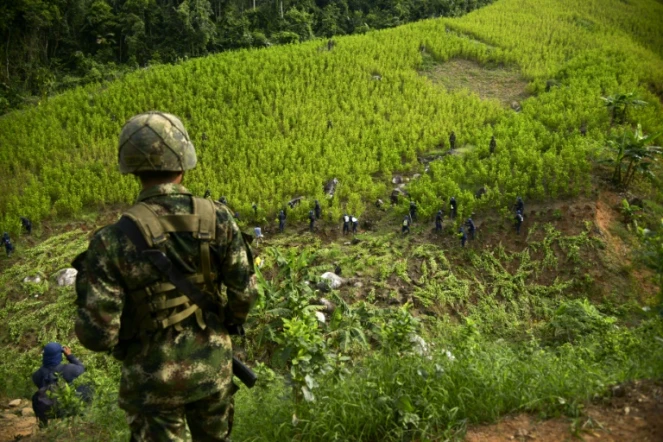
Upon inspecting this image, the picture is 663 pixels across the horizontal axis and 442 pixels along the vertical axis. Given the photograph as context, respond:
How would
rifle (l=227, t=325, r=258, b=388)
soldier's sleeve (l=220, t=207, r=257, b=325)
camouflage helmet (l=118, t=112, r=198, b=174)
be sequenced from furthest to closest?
rifle (l=227, t=325, r=258, b=388) → soldier's sleeve (l=220, t=207, r=257, b=325) → camouflage helmet (l=118, t=112, r=198, b=174)

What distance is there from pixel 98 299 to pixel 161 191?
529 mm

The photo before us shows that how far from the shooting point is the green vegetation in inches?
340

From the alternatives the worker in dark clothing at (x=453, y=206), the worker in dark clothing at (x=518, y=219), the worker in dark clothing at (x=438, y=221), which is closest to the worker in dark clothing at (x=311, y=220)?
the worker in dark clothing at (x=438, y=221)

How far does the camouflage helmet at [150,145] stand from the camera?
6.88ft

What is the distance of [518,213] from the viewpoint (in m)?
7.01

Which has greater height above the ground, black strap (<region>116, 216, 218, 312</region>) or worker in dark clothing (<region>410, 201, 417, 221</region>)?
black strap (<region>116, 216, 218, 312</region>)

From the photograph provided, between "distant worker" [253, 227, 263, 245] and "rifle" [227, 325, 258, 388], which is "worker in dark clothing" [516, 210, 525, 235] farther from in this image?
"rifle" [227, 325, 258, 388]

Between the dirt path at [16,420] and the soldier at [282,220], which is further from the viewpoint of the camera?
the soldier at [282,220]

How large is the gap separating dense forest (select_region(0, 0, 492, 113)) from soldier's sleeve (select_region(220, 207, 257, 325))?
22163mm

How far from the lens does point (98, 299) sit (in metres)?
1.94

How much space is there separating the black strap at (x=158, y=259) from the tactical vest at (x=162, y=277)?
0.07 feet

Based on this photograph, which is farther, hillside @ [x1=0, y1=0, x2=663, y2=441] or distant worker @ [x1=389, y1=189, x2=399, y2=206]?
distant worker @ [x1=389, y1=189, x2=399, y2=206]

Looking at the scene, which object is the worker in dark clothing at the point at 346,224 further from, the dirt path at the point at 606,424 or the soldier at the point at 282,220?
the dirt path at the point at 606,424

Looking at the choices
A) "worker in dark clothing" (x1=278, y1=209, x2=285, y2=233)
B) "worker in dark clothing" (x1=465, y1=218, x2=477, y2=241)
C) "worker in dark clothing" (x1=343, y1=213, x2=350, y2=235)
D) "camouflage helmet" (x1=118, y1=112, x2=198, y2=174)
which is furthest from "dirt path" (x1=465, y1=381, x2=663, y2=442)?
"worker in dark clothing" (x1=278, y1=209, x2=285, y2=233)
